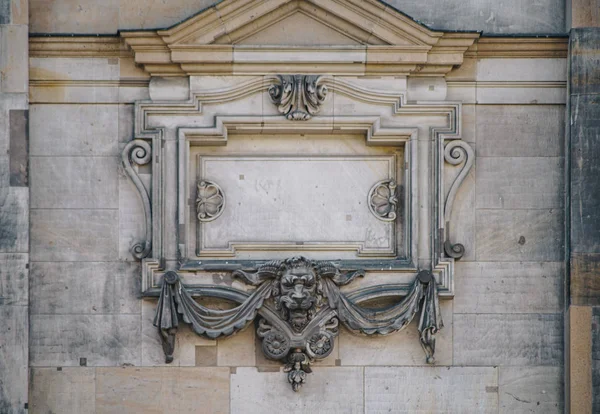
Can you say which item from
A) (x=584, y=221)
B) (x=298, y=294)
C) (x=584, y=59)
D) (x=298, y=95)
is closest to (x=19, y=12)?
(x=298, y=95)

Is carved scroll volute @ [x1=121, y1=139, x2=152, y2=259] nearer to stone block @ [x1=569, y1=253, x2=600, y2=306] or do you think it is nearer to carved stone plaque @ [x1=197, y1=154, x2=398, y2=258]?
carved stone plaque @ [x1=197, y1=154, x2=398, y2=258]

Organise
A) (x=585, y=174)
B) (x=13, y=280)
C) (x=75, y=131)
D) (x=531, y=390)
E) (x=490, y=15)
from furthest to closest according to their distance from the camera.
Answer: (x=490, y=15) < (x=75, y=131) < (x=531, y=390) < (x=585, y=174) < (x=13, y=280)

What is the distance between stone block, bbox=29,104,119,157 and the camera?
43.2ft

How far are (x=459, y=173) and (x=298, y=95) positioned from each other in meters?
1.74

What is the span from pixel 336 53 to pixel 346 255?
1969 millimetres

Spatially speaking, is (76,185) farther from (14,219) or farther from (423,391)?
(423,391)

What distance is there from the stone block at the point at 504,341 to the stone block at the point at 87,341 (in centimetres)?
315

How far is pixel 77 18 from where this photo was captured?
521 inches

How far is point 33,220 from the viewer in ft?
43.0

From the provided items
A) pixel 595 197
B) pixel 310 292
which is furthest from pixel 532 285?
pixel 310 292

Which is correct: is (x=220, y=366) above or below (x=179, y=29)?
below

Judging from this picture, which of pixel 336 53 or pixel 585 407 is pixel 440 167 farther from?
pixel 585 407

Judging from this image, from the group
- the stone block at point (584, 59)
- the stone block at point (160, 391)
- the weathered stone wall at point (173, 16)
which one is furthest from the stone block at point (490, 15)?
the stone block at point (160, 391)

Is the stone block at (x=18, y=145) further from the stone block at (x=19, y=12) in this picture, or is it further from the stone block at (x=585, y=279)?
the stone block at (x=585, y=279)
